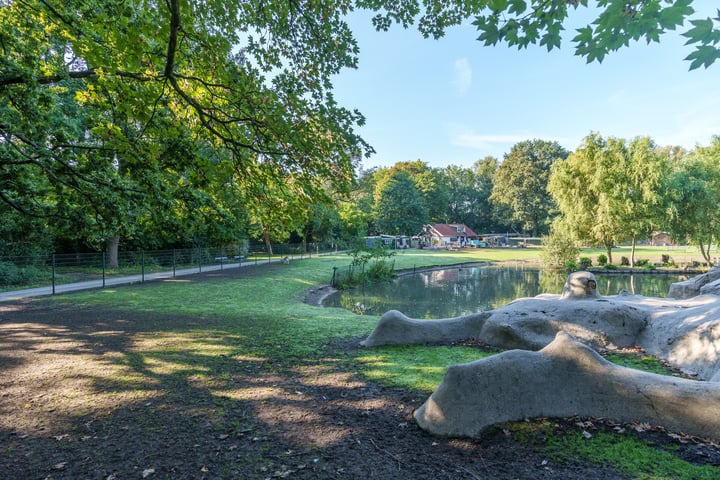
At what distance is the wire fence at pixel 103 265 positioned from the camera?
16656 millimetres

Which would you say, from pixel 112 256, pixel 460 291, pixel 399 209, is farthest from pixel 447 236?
pixel 112 256

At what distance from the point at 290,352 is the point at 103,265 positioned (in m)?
14.9

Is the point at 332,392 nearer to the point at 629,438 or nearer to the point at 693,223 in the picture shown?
the point at 629,438

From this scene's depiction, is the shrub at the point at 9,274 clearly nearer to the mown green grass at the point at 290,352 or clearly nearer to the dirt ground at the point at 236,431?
the mown green grass at the point at 290,352

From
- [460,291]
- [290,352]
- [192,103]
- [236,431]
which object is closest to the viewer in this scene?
[236,431]

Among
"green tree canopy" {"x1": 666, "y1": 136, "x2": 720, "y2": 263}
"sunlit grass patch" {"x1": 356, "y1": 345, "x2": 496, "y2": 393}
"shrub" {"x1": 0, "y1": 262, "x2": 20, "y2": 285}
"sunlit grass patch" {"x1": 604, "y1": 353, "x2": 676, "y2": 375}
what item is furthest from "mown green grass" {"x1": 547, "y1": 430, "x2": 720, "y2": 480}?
"green tree canopy" {"x1": 666, "y1": 136, "x2": 720, "y2": 263}

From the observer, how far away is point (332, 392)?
4.81 meters

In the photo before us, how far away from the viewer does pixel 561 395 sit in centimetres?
408

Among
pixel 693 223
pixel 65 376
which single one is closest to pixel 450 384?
pixel 65 376

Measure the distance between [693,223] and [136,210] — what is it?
39.1 meters

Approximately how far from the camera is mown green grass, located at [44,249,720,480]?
332 centimetres

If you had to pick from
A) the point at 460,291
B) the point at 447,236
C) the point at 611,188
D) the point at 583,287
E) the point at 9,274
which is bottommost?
the point at 460,291

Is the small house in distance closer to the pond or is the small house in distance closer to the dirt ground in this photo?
the pond

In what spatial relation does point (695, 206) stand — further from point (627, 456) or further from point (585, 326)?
point (627, 456)
